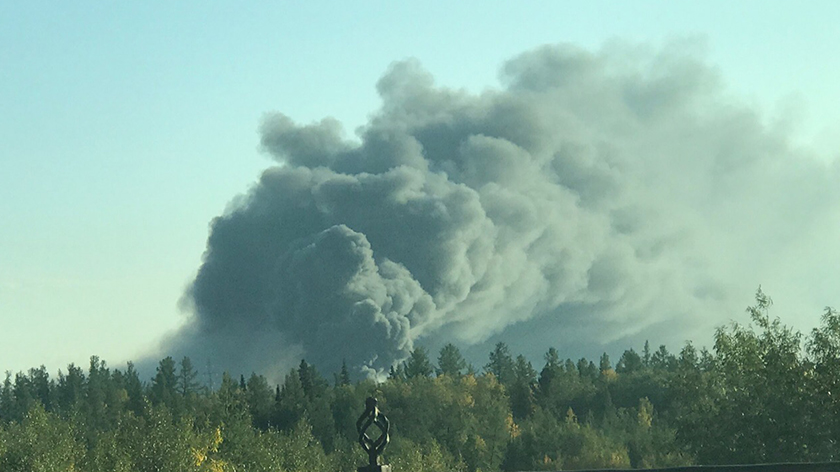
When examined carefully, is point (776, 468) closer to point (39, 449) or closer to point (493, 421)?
point (39, 449)

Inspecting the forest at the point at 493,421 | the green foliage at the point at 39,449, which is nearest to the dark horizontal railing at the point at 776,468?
the forest at the point at 493,421

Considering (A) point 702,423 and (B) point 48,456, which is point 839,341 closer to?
(A) point 702,423

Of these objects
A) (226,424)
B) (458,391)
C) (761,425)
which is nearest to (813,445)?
(761,425)

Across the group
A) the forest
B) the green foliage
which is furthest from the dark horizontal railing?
the green foliage

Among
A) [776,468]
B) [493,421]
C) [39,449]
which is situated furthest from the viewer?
[493,421]

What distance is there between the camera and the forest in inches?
2029

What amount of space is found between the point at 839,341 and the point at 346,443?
103m

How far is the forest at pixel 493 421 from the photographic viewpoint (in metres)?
51.5

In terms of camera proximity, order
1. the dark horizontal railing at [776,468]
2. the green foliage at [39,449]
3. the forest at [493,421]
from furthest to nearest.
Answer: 1. the green foliage at [39,449]
2. the forest at [493,421]
3. the dark horizontal railing at [776,468]

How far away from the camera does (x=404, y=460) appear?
107 metres

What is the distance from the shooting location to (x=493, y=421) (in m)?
146

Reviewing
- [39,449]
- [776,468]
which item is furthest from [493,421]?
[776,468]

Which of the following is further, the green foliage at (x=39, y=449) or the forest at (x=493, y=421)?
the green foliage at (x=39, y=449)

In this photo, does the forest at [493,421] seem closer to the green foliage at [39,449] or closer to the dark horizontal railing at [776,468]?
the green foliage at [39,449]
